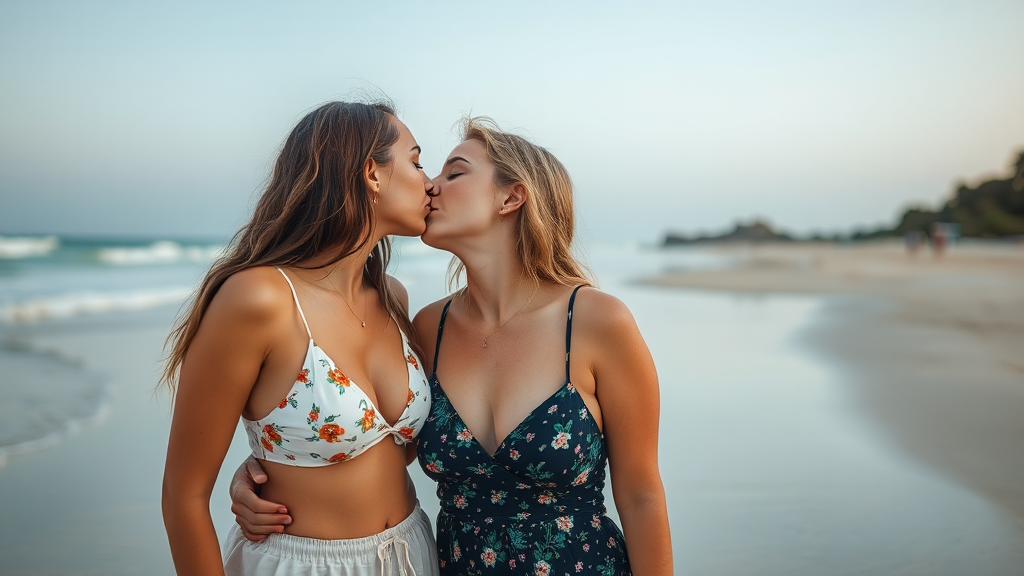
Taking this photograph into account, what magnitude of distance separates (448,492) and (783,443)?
3.90 m

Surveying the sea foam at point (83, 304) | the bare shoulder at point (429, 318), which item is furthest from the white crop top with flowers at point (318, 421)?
the sea foam at point (83, 304)

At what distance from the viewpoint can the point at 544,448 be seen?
230cm

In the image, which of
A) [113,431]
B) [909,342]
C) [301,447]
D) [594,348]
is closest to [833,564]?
[594,348]

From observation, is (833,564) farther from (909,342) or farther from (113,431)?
(909,342)

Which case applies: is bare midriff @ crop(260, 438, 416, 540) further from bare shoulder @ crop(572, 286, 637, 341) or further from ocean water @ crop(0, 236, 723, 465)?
ocean water @ crop(0, 236, 723, 465)

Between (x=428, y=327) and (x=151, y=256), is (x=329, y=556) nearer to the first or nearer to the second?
(x=428, y=327)

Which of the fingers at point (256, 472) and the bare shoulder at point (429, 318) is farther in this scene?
the bare shoulder at point (429, 318)

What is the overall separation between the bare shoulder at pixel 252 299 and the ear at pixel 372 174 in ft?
1.45

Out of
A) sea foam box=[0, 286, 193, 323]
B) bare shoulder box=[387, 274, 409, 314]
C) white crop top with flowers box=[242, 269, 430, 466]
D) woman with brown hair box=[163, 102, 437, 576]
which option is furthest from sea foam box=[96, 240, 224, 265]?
white crop top with flowers box=[242, 269, 430, 466]

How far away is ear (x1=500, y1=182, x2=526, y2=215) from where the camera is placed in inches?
104

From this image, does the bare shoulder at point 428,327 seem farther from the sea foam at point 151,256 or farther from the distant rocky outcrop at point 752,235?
the distant rocky outcrop at point 752,235

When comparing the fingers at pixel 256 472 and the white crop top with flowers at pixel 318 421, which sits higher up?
the white crop top with flowers at pixel 318 421

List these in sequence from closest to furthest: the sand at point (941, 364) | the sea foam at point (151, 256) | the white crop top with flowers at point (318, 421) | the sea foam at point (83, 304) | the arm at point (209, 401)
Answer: the arm at point (209, 401)
the white crop top with flowers at point (318, 421)
the sand at point (941, 364)
the sea foam at point (83, 304)
the sea foam at point (151, 256)

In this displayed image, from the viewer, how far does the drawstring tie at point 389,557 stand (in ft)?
7.41
